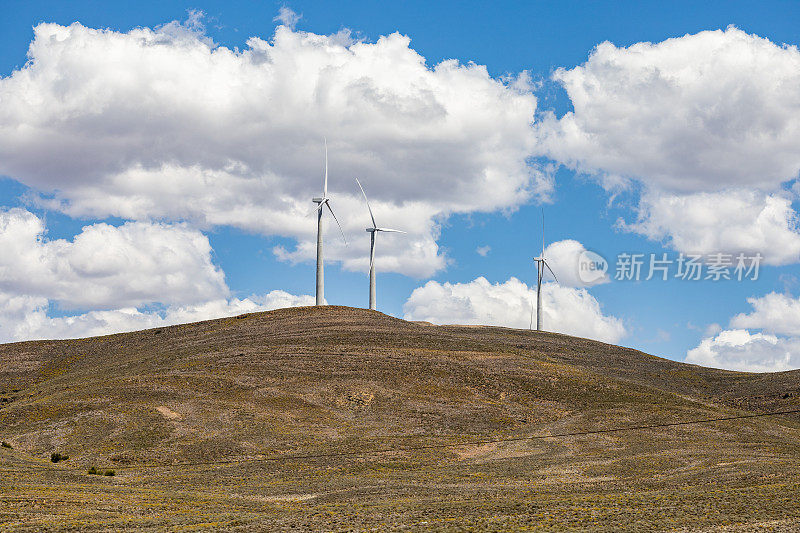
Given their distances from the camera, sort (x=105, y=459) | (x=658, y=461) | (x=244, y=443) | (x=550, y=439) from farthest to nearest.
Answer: (x=550, y=439)
(x=244, y=443)
(x=105, y=459)
(x=658, y=461)

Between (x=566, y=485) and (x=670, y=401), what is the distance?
2014 inches

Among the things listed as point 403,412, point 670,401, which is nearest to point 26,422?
point 403,412

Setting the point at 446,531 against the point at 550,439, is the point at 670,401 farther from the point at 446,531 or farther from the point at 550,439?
the point at 446,531

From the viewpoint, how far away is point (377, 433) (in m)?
74.4

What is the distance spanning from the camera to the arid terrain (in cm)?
3612

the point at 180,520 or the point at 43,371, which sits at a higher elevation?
the point at 43,371

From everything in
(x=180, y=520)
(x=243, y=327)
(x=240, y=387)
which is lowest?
(x=180, y=520)

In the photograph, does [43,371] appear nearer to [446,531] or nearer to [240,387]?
[240,387]

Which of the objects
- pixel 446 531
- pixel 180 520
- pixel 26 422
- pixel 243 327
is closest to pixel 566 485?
pixel 446 531

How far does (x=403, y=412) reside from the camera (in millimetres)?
82500

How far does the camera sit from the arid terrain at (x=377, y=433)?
36.1 meters

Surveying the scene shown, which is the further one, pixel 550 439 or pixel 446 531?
pixel 550 439

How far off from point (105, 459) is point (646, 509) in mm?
45692

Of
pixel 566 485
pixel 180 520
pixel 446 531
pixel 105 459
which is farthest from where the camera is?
pixel 105 459
